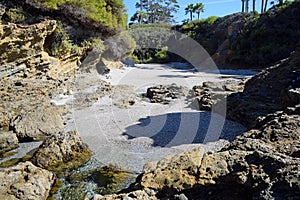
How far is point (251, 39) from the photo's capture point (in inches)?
1197

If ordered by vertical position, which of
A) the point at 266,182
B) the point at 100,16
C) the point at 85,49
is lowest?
the point at 266,182

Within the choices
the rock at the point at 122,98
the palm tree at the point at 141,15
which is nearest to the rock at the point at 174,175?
the rock at the point at 122,98

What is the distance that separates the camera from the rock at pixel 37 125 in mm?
8305

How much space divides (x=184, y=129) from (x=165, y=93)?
19.6ft

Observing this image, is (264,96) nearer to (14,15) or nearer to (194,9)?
(14,15)

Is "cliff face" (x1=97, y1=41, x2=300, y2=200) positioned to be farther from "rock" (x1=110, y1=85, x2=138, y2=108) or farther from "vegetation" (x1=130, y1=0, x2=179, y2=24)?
"vegetation" (x1=130, y1=0, x2=179, y2=24)

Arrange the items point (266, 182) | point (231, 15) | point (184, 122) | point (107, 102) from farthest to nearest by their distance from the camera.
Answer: point (231, 15) < point (107, 102) < point (184, 122) < point (266, 182)

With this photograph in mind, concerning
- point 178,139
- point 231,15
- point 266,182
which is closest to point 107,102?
point 178,139

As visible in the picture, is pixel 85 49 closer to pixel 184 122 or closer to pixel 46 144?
pixel 184 122

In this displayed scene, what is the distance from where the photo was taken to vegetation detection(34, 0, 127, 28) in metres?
16.0

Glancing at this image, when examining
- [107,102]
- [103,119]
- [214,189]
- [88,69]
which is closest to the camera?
[214,189]

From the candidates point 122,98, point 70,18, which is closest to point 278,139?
point 122,98

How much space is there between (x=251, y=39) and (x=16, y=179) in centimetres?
3074

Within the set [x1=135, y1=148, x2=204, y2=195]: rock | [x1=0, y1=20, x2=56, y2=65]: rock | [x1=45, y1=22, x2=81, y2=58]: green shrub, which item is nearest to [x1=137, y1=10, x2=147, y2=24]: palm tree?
[x1=45, y1=22, x2=81, y2=58]: green shrub
